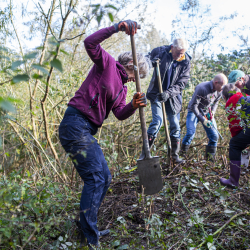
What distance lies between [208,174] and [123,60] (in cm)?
244

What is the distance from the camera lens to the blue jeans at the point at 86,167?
2152mm

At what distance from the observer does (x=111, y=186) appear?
3.81m

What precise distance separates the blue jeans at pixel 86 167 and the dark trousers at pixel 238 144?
6.46 ft

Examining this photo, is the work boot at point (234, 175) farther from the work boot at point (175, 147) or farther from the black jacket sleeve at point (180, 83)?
the black jacket sleeve at point (180, 83)

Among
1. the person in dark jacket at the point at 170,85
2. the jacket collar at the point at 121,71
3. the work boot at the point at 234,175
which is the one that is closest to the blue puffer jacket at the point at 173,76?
the person in dark jacket at the point at 170,85

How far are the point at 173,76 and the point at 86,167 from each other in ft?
8.71

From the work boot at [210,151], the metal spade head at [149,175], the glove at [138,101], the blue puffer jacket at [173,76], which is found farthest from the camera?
the work boot at [210,151]

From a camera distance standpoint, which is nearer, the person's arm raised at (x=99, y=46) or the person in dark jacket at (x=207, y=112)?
the person's arm raised at (x=99, y=46)

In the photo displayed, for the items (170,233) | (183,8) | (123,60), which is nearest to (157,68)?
(123,60)

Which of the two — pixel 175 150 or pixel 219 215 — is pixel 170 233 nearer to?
pixel 219 215

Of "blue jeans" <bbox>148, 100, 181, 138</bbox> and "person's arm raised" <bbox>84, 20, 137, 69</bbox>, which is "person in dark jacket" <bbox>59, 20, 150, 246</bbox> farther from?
"blue jeans" <bbox>148, 100, 181, 138</bbox>

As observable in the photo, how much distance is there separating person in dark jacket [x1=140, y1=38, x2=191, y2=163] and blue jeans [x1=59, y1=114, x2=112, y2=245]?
75.1 inches

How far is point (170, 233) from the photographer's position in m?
2.48

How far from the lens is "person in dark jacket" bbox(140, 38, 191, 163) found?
13.0ft
